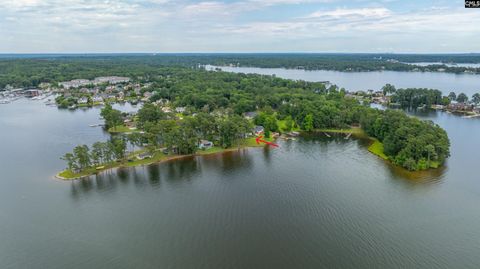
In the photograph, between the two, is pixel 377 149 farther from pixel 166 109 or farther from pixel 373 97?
pixel 373 97

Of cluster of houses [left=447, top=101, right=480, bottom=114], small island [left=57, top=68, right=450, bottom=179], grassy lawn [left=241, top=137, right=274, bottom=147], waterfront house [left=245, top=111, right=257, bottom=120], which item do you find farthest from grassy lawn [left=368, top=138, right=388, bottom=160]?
cluster of houses [left=447, top=101, right=480, bottom=114]

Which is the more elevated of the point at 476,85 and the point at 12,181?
the point at 476,85

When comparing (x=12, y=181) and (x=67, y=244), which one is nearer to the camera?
(x=67, y=244)

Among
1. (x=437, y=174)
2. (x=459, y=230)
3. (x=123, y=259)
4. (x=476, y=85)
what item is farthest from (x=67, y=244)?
(x=476, y=85)

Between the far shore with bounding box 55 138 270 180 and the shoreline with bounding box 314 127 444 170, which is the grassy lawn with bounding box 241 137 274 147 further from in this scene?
the shoreline with bounding box 314 127 444 170

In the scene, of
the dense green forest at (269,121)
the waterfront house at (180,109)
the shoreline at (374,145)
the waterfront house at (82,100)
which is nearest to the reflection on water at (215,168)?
the shoreline at (374,145)

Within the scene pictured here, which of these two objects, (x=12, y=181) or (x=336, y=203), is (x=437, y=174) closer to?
(x=336, y=203)
